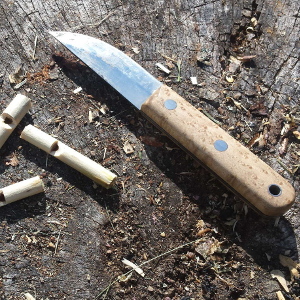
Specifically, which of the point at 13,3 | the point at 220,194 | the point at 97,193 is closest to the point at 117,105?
the point at 97,193

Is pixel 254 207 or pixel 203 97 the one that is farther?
pixel 203 97

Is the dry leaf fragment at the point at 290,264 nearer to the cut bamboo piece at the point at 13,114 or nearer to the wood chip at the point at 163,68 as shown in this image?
the wood chip at the point at 163,68

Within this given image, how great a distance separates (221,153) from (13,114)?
4.43 ft

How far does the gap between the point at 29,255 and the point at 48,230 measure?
178mm

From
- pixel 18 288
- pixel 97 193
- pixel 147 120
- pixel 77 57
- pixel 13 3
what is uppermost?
pixel 13 3

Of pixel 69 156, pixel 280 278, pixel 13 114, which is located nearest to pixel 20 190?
pixel 69 156

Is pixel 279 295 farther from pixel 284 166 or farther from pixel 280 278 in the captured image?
pixel 284 166

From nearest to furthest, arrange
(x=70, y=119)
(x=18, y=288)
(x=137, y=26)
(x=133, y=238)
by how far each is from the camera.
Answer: (x=18, y=288), (x=133, y=238), (x=70, y=119), (x=137, y=26)

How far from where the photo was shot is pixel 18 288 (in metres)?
2.60

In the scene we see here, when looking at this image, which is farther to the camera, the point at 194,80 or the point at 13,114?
the point at 194,80

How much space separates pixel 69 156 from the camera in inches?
113

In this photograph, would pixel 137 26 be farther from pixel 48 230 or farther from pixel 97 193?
pixel 48 230

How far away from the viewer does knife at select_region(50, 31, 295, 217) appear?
2.65m

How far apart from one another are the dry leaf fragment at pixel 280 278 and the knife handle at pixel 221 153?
1.14 feet
